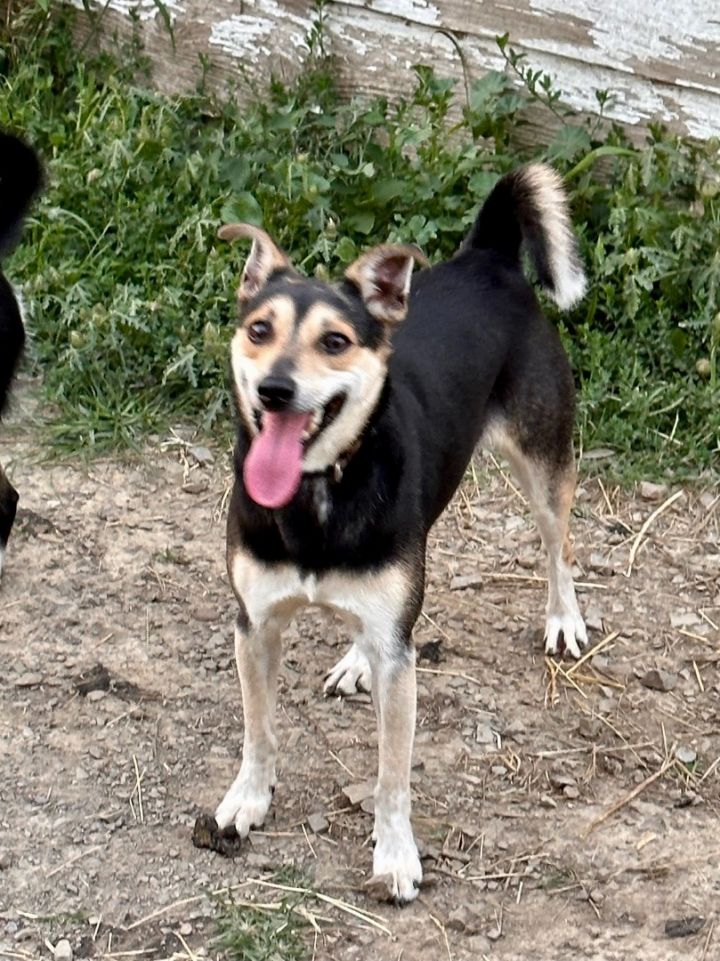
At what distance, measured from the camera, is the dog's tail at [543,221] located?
4.05 m

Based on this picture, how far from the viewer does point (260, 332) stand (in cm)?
327

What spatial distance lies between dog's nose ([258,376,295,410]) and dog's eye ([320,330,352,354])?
0.63 ft

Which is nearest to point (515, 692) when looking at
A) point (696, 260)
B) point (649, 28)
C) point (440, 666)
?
point (440, 666)

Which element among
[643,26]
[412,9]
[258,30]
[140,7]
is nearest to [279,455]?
[643,26]

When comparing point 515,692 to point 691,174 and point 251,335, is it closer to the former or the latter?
point 251,335

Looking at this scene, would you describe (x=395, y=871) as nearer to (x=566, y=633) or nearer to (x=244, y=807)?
(x=244, y=807)

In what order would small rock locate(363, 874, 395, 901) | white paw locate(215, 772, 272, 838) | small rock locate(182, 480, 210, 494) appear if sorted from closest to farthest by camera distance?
small rock locate(363, 874, 395, 901)
white paw locate(215, 772, 272, 838)
small rock locate(182, 480, 210, 494)

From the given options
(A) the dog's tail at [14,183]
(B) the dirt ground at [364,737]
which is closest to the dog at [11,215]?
(A) the dog's tail at [14,183]

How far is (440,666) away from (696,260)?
6.79 ft

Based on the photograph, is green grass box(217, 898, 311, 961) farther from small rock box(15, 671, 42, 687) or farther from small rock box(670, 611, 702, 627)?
small rock box(670, 611, 702, 627)

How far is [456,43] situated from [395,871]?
3.79m

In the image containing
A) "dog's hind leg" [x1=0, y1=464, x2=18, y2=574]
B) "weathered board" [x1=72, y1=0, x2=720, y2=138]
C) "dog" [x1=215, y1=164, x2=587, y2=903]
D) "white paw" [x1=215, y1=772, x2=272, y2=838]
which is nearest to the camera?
"dog" [x1=215, y1=164, x2=587, y2=903]

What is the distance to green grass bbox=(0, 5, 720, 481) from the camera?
5367 millimetres

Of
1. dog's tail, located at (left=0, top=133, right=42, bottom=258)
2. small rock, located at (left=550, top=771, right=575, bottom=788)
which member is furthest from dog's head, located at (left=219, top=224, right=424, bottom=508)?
dog's tail, located at (left=0, top=133, right=42, bottom=258)
